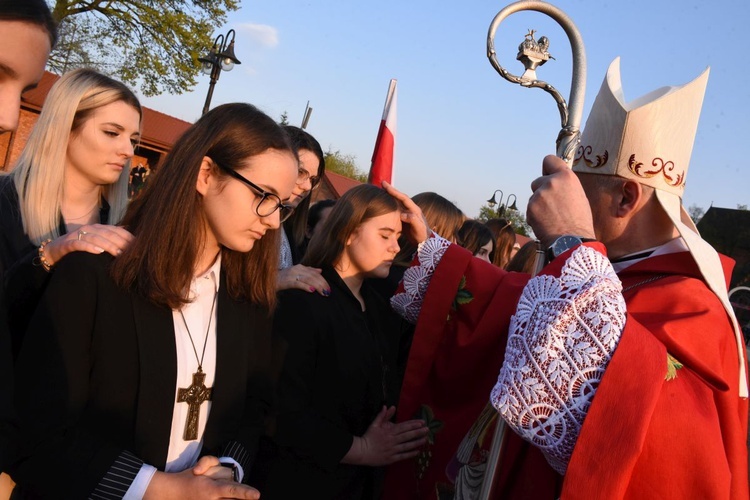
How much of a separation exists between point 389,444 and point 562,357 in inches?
44.4

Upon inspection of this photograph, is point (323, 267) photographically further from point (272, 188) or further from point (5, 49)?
point (5, 49)

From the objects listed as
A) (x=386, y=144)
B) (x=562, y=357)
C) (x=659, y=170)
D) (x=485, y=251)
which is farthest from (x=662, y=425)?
(x=485, y=251)

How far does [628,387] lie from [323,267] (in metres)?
1.78

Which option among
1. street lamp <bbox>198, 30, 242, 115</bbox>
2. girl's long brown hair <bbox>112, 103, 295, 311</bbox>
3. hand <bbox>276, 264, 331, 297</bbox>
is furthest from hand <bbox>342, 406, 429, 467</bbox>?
street lamp <bbox>198, 30, 242, 115</bbox>

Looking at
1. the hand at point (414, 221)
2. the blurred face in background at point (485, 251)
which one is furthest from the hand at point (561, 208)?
the blurred face in background at point (485, 251)

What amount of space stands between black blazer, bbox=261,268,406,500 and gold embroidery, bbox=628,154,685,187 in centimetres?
134

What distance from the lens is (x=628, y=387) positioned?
4.95 feet

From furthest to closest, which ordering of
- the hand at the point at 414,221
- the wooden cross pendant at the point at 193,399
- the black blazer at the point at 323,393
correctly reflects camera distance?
the hand at the point at 414,221, the black blazer at the point at 323,393, the wooden cross pendant at the point at 193,399

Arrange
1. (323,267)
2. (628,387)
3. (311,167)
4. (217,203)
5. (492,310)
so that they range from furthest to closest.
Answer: (311,167) < (323,267) < (492,310) < (217,203) < (628,387)

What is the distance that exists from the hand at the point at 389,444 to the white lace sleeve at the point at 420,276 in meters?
0.48

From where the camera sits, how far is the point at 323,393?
2637mm

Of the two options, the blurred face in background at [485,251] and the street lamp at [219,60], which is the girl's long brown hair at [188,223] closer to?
the blurred face in background at [485,251]

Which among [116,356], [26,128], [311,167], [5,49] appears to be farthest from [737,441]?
[26,128]

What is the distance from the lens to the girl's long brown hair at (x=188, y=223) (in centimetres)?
183
